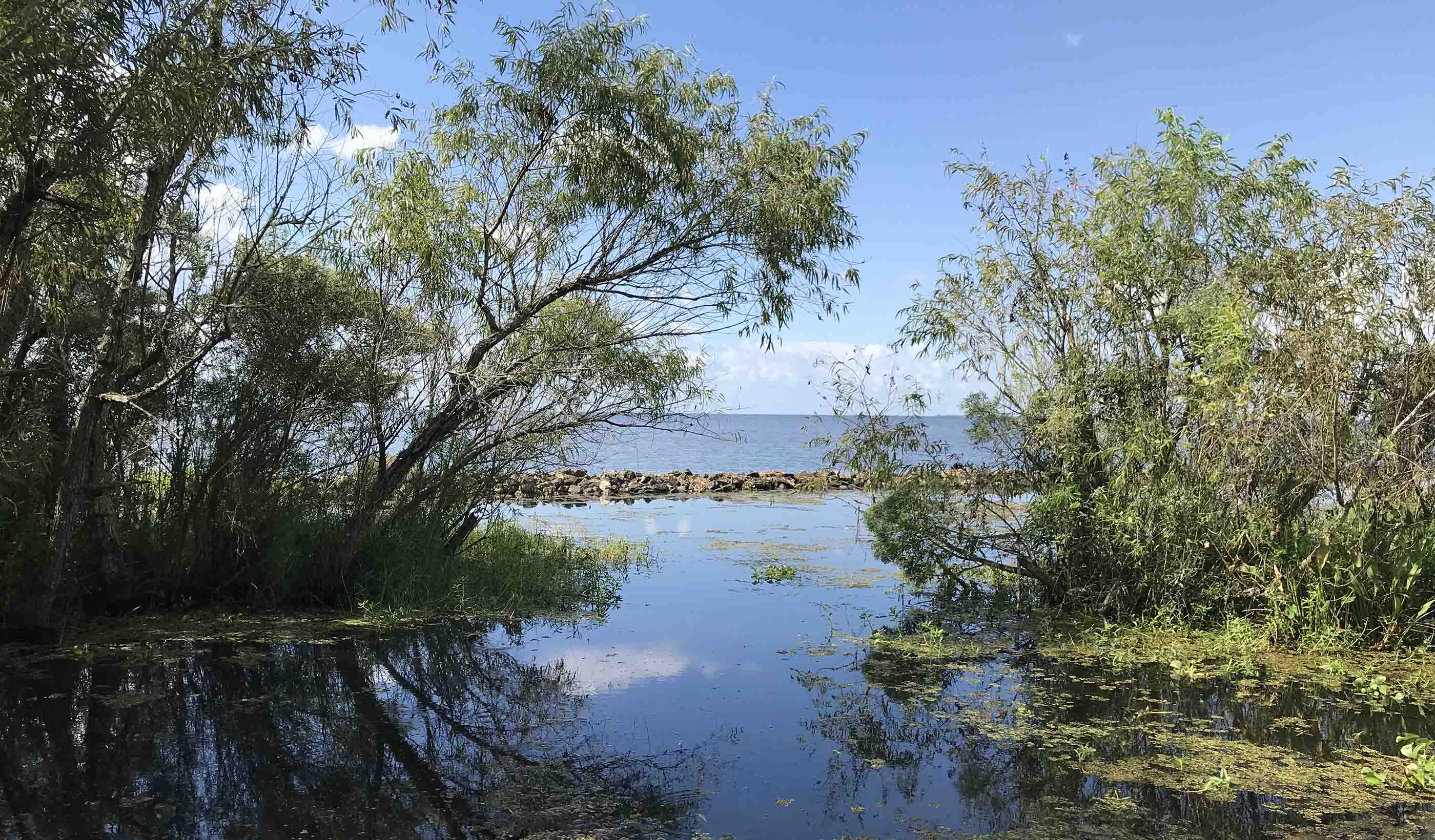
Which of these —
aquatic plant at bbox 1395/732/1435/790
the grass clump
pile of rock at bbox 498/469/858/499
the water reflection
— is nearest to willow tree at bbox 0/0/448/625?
the grass clump

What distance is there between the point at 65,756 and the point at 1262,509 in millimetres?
8093

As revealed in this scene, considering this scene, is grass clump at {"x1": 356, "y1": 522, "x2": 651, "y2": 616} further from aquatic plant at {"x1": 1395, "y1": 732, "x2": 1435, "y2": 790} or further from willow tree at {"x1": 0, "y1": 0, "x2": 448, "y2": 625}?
aquatic plant at {"x1": 1395, "y1": 732, "x2": 1435, "y2": 790}

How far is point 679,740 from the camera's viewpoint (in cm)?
571

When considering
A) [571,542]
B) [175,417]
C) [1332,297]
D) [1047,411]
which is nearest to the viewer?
[1332,297]

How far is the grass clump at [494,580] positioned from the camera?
9062 millimetres

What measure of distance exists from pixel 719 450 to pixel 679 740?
50.9m

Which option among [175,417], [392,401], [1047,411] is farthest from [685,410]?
[175,417]

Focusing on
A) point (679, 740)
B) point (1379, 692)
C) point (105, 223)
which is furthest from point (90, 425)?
point (1379, 692)

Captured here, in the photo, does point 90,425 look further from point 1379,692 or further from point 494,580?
point 1379,692

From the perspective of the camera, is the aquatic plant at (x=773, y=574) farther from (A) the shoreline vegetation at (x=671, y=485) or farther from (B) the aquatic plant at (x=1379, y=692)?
(A) the shoreline vegetation at (x=671, y=485)

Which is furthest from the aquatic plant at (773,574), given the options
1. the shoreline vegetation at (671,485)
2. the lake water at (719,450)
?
the shoreline vegetation at (671,485)

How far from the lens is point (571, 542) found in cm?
1291

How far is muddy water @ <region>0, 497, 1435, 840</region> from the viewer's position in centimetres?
450

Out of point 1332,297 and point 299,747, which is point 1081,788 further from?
point 1332,297
